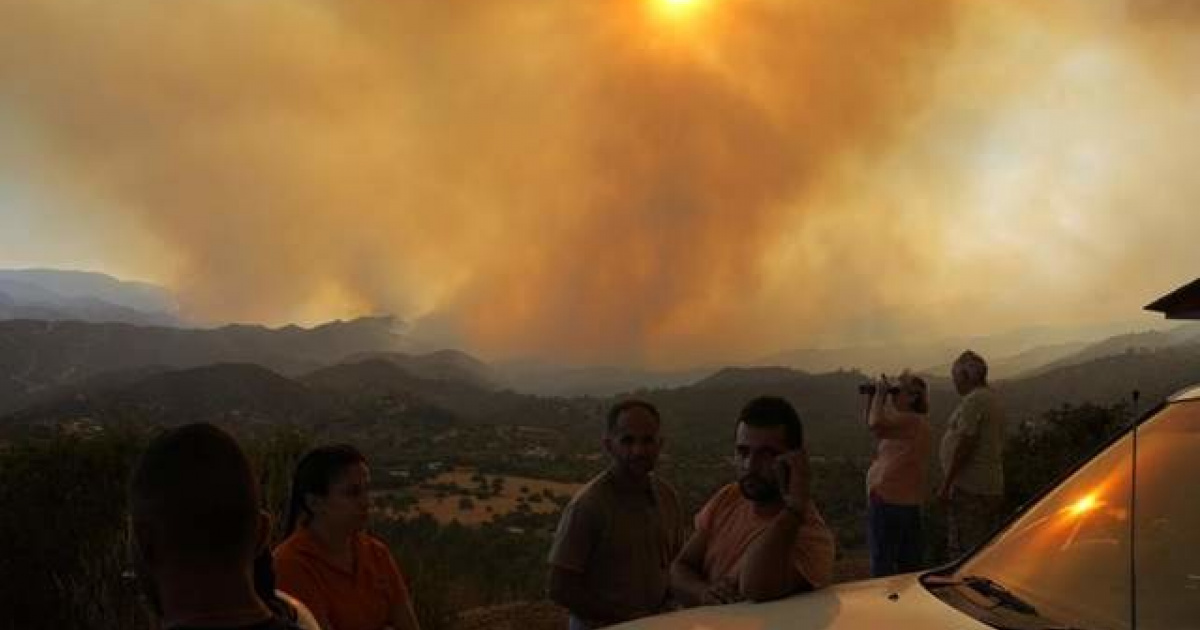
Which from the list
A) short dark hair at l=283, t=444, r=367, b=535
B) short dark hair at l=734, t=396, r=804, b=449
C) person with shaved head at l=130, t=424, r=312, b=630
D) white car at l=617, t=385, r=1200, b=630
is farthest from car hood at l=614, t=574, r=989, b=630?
short dark hair at l=283, t=444, r=367, b=535

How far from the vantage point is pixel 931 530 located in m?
12.4

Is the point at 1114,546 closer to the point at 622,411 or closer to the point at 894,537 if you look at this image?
the point at 622,411

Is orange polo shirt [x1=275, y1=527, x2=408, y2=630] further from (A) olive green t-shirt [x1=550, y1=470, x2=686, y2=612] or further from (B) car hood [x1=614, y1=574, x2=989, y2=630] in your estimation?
(B) car hood [x1=614, y1=574, x2=989, y2=630]

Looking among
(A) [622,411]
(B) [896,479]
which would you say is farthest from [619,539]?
(B) [896,479]

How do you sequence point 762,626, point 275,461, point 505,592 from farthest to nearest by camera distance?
point 505,592 < point 275,461 < point 762,626

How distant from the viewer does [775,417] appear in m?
3.58

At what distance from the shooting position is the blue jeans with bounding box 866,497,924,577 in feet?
23.4

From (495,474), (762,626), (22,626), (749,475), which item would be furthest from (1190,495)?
(495,474)

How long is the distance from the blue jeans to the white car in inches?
173

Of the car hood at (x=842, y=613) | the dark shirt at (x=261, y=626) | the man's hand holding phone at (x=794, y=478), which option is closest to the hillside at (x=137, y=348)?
the man's hand holding phone at (x=794, y=478)

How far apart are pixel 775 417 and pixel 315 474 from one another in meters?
1.61

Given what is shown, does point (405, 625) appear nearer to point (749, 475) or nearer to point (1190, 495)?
point (749, 475)

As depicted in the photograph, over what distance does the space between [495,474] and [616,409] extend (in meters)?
32.7

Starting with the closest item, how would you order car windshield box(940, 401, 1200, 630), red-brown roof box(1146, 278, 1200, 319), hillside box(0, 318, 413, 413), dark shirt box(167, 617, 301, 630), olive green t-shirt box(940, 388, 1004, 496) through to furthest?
1. dark shirt box(167, 617, 301, 630)
2. car windshield box(940, 401, 1200, 630)
3. red-brown roof box(1146, 278, 1200, 319)
4. olive green t-shirt box(940, 388, 1004, 496)
5. hillside box(0, 318, 413, 413)
